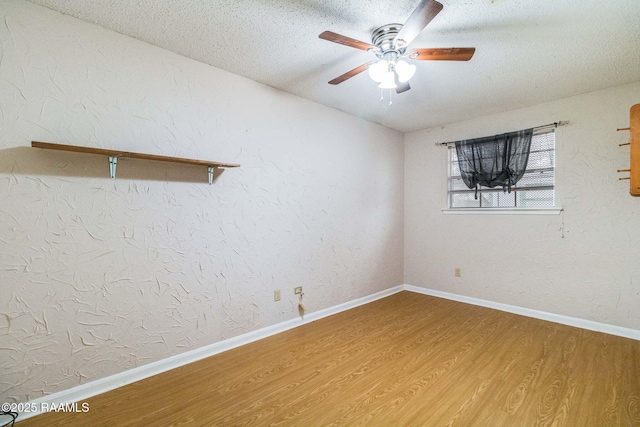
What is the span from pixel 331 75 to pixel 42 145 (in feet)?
7.05

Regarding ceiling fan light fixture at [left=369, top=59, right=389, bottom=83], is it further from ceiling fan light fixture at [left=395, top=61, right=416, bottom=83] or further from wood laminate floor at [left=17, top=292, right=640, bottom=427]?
wood laminate floor at [left=17, top=292, right=640, bottom=427]

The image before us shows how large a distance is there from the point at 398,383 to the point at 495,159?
288 cm

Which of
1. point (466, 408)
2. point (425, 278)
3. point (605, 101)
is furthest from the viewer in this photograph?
point (425, 278)

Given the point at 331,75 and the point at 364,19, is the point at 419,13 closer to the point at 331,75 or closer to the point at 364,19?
the point at 364,19

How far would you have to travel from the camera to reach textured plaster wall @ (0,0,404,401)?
1.72 m

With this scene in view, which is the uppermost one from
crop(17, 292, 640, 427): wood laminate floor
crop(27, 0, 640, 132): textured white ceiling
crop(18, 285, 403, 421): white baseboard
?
crop(27, 0, 640, 132): textured white ceiling

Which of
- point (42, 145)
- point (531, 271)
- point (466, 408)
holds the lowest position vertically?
point (466, 408)

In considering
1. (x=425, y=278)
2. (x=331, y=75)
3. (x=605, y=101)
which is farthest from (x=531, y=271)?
(x=331, y=75)

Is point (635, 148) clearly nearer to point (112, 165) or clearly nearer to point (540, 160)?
point (540, 160)

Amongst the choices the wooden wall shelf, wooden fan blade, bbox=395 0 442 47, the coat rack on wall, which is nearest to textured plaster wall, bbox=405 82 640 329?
the coat rack on wall

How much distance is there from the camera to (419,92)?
9.62 feet

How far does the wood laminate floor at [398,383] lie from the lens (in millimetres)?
1713

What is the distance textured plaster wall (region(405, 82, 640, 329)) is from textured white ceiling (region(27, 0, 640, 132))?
371 mm

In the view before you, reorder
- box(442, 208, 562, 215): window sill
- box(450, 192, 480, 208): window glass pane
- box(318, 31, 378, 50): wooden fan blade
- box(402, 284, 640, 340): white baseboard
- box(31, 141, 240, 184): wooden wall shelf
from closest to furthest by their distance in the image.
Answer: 1. box(318, 31, 378, 50): wooden fan blade
2. box(31, 141, 240, 184): wooden wall shelf
3. box(402, 284, 640, 340): white baseboard
4. box(442, 208, 562, 215): window sill
5. box(450, 192, 480, 208): window glass pane
